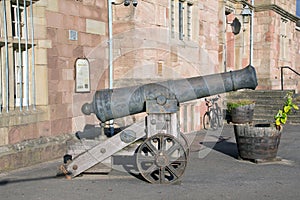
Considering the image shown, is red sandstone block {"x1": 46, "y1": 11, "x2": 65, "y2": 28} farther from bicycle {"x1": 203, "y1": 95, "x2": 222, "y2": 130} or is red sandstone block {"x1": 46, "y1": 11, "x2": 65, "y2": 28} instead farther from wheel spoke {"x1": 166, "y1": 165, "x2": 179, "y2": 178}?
bicycle {"x1": 203, "y1": 95, "x2": 222, "y2": 130}

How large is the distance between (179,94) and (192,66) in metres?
6.65

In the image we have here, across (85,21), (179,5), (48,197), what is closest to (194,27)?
(179,5)

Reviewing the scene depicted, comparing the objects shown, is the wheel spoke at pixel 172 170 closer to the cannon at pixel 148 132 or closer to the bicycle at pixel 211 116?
the cannon at pixel 148 132

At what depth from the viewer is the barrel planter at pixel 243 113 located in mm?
14297

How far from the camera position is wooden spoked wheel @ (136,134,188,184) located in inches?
242

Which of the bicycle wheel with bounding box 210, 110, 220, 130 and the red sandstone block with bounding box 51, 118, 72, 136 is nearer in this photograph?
the red sandstone block with bounding box 51, 118, 72, 136

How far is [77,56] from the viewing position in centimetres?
902

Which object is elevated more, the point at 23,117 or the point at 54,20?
the point at 54,20

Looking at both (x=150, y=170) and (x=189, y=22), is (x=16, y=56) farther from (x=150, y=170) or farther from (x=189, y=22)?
(x=189, y=22)

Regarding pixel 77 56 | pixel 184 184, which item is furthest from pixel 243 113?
pixel 184 184

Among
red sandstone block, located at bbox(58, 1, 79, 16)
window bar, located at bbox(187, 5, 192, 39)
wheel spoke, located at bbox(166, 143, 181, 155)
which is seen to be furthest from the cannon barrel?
window bar, located at bbox(187, 5, 192, 39)

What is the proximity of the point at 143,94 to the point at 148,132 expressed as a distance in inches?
23.3

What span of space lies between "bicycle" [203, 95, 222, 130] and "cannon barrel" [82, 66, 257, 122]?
6.92 metres

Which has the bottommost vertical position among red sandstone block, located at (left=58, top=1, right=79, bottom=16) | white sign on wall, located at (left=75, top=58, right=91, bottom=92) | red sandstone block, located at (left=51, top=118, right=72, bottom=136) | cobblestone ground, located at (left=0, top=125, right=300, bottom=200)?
cobblestone ground, located at (left=0, top=125, right=300, bottom=200)
